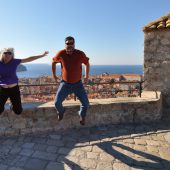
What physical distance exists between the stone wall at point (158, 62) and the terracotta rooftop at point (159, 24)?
12 centimetres

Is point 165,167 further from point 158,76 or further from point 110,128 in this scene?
point 158,76

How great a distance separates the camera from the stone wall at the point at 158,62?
584cm

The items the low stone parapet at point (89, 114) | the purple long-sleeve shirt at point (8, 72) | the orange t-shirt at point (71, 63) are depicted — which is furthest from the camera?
the low stone parapet at point (89, 114)

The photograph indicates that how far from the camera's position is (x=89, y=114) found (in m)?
5.11

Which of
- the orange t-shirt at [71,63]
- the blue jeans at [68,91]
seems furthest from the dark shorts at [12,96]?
the orange t-shirt at [71,63]

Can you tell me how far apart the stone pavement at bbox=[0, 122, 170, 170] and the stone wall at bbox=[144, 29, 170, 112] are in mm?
1260

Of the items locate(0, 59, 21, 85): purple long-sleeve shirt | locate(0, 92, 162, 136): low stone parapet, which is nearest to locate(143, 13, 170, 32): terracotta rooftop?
locate(0, 92, 162, 136): low stone parapet

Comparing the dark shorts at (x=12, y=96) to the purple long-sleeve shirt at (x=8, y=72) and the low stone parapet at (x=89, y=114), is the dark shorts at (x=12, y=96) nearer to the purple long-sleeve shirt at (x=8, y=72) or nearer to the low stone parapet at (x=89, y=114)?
the purple long-sleeve shirt at (x=8, y=72)

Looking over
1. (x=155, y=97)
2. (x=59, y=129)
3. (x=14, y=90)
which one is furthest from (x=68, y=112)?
(x=155, y=97)

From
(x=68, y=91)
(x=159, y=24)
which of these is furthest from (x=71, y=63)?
(x=159, y=24)

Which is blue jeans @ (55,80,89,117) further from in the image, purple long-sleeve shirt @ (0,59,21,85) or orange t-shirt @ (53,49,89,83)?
purple long-sleeve shirt @ (0,59,21,85)

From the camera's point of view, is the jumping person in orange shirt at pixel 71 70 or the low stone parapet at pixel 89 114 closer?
the jumping person in orange shirt at pixel 71 70

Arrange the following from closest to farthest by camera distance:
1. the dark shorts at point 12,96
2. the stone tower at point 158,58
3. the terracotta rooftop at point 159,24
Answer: the dark shorts at point 12,96
the terracotta rooftop at point 159,24
the stone tower at point 158,58

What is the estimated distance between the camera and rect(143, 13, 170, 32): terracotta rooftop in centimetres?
569
